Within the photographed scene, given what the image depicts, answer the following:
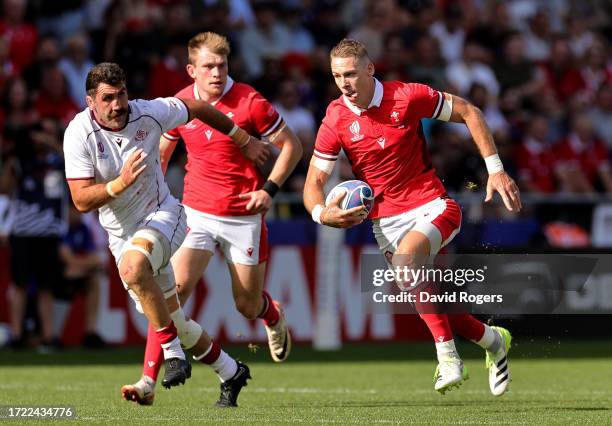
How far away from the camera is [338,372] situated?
14078 millimetres

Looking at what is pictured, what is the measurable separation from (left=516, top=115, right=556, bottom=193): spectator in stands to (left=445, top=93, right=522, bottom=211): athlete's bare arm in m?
10.5

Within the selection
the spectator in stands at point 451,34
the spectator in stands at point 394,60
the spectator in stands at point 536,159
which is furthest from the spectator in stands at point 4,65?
the spectator in stands at point 536,159

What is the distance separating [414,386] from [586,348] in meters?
5.98

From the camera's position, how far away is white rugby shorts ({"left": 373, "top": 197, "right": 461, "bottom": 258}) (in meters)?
10.1

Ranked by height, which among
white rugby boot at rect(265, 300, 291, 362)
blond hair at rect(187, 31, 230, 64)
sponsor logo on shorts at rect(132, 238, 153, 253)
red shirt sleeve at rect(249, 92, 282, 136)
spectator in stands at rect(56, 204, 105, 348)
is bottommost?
spectator in stands at rect(56, 204, 105, 348)

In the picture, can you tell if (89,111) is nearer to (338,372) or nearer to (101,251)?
(338,372)

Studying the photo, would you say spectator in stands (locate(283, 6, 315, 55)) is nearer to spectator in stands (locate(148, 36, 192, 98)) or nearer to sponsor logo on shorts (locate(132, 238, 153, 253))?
spectator in stands (locate(148, 36, 192, 98))

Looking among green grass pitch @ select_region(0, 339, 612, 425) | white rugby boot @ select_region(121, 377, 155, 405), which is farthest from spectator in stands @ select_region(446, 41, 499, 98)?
white rugby boot @ select_region(121, 377, 155, 405)

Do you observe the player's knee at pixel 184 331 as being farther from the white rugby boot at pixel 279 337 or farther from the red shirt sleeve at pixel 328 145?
the white rugby boot at pixel 279 337

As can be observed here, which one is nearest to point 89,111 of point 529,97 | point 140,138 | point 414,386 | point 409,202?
point 140,138

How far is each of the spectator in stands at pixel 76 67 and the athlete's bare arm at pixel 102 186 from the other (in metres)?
8.70

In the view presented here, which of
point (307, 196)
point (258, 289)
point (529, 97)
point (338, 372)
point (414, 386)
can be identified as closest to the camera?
point (307, 196)

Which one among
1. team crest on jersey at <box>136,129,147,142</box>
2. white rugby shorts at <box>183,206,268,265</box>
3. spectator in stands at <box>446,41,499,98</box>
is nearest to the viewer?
team crest on jersey at <box>136,129,147,142</box>

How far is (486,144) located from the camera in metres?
10.0
